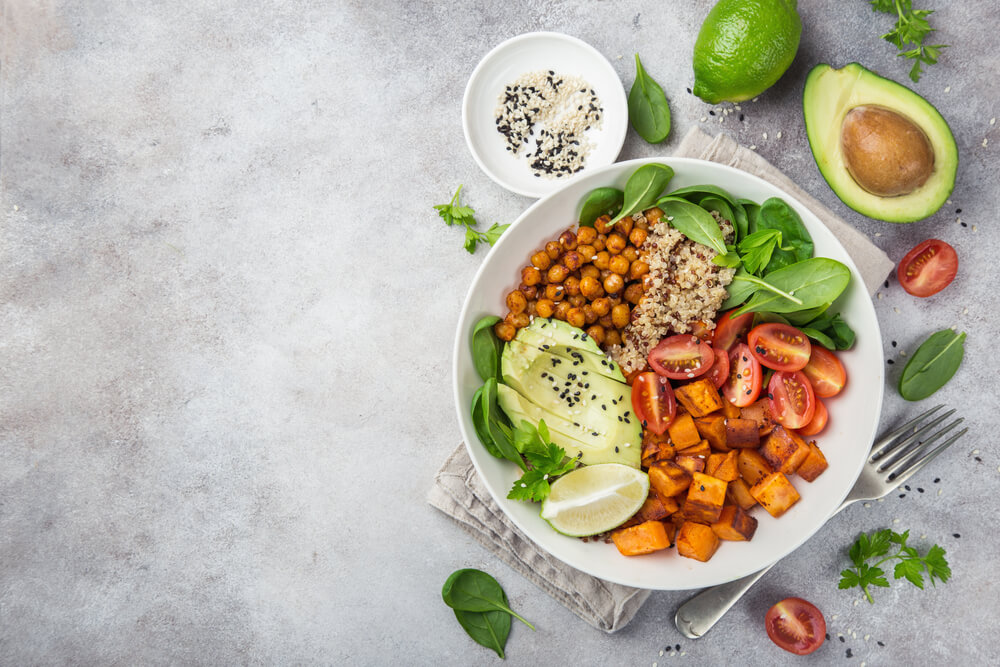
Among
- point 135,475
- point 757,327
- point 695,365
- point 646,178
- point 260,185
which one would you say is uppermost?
point 646,178

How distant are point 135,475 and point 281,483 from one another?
0.57 m

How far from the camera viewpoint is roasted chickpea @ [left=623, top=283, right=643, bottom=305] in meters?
1.94

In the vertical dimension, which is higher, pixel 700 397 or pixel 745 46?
pixel 745 46

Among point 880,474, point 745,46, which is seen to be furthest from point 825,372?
point 745,46

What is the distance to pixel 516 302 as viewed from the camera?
1.94 metres

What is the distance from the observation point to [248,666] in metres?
2.37

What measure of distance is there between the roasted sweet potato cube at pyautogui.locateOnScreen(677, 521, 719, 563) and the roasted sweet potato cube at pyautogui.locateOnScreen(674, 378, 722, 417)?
0.34m

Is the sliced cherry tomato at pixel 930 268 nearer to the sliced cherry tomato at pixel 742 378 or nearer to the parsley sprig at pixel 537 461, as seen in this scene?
the sliced cherry tomato at pixel 742 378

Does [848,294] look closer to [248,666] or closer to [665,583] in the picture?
[665,583]

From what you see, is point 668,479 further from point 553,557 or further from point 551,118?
point 551,118

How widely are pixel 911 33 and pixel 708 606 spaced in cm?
205

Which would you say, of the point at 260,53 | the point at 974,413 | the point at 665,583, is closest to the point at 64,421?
the point at 260,53

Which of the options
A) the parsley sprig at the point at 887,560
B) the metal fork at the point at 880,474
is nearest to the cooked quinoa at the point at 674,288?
the metal fork at the point at 880,474

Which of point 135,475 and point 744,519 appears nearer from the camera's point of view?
point 744,519
